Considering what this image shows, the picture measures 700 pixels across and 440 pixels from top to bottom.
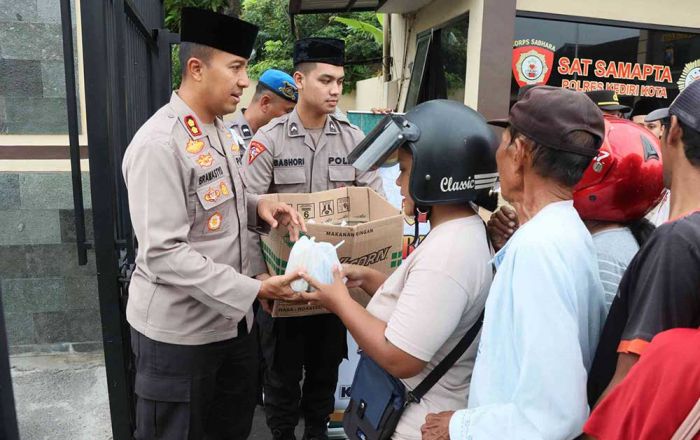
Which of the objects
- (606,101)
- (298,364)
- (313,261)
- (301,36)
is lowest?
(298,364)

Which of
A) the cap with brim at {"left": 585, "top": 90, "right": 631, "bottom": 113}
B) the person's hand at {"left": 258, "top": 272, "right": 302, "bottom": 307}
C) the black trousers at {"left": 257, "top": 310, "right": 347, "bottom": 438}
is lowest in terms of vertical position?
the black trousers at {"left": 257, "top": 310, "right": 347, "bottom": 438}

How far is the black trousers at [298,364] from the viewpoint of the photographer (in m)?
3.13

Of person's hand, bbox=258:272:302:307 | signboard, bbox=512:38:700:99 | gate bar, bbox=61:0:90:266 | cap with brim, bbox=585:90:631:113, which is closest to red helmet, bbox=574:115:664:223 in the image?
person's hand, bbox=258:272:302:307

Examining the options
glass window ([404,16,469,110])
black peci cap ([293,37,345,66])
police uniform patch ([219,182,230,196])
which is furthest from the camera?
glass window ([404,16,469,110])

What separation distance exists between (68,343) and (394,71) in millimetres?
6613

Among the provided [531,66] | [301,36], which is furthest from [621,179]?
[301,36]

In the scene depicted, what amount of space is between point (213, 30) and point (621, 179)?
1653mm

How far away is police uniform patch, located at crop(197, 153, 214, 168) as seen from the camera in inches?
85.3

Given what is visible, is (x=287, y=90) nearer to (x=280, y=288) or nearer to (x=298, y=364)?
(x=298, y=364)

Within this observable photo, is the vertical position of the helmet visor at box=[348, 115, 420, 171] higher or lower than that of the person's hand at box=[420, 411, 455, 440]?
higher

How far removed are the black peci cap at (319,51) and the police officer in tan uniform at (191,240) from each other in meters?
1.16

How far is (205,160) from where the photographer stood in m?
2.19

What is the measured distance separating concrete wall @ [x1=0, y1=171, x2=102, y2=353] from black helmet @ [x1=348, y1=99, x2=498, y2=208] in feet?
10.5

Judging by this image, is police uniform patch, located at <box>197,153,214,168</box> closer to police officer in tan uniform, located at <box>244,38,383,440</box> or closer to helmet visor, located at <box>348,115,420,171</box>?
helmet visor, located at <box>348,115,420,171</box>
